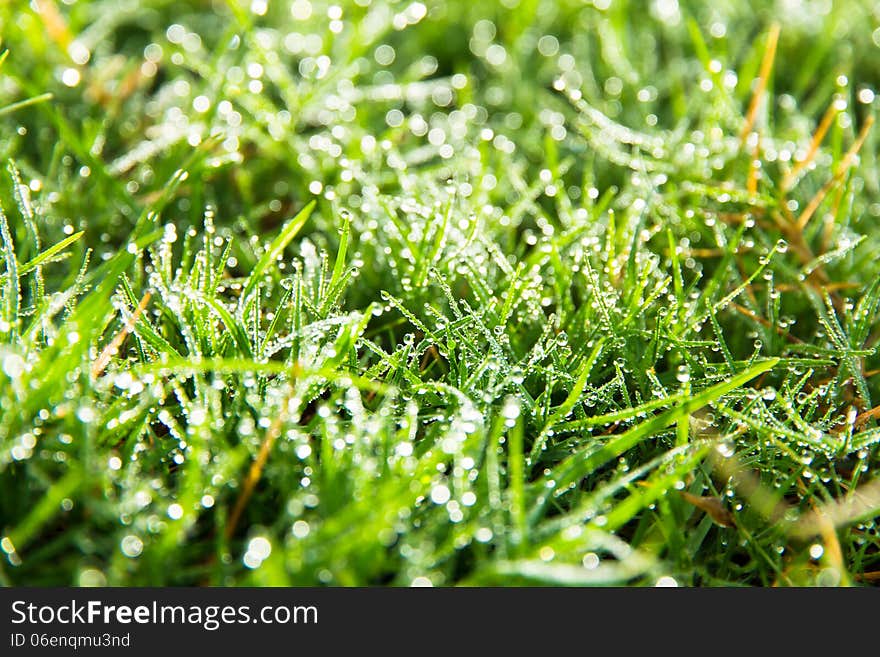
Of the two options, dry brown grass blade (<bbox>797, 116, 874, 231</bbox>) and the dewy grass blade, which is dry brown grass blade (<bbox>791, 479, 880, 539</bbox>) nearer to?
dry brown grass blade (<bbox>797, 116, 874, 231</bbox>)

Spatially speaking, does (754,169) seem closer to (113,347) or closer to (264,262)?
(264,262)

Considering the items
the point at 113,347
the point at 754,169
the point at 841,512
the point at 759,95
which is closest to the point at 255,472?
the point at 113,347

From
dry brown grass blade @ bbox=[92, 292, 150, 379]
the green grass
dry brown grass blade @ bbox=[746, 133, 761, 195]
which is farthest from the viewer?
dry brown grass blade @ bbox=[746, 133, 761, 195]

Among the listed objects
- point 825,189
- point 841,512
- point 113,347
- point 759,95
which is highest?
point 759,95

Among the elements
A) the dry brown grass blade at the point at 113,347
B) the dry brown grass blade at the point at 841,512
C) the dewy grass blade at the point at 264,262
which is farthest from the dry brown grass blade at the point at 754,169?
the dry brown grass blade at the point at 113,347

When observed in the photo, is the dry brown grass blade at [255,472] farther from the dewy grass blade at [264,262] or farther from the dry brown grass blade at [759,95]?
the dry brown grass blade at [759,95]

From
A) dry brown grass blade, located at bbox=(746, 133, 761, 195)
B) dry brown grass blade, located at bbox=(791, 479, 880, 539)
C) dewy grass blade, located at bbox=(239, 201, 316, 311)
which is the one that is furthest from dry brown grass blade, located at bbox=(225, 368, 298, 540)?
dry brown grass blade, located at bbox=(746, 133, 761, 195)

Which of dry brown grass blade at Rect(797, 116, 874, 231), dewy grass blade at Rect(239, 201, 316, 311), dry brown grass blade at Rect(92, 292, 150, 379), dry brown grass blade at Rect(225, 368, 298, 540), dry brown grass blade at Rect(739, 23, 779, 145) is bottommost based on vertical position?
dry brown grass blade at Rect(225, 368, 298, 540)

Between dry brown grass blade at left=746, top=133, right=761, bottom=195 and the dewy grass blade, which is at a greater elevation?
dry brown grass blade at left=746, top=133, right=761, bottom=195

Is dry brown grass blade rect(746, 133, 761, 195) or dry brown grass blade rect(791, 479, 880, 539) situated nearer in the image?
dry brown grass blade rect(791, 479, 880, 539)
